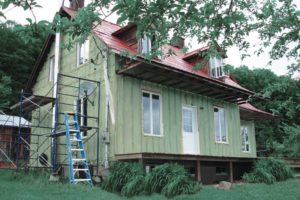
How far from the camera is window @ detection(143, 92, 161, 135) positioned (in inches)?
535

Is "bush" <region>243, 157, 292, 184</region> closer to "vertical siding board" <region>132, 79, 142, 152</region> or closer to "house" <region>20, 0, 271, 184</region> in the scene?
"house" <region>20, 0, 271, 184</region>

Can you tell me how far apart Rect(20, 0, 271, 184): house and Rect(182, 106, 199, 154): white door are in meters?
0.04

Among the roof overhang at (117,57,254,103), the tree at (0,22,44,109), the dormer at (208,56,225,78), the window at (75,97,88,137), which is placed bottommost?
the window at (75,97,88,137)

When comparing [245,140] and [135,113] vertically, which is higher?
[135,113]

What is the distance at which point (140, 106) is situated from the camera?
1344 cm

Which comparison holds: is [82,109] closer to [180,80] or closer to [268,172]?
[180,80]

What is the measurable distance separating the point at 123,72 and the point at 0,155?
1318 centimetres

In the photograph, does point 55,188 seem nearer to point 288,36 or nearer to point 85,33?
point 85,33

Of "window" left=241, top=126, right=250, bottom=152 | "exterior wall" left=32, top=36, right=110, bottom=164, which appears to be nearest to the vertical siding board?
"exterior wall" left=32, top=36, right=110, bottom=164

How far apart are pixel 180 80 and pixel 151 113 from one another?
1.70m

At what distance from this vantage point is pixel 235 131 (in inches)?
699

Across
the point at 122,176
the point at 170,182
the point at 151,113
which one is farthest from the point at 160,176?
the point at 151,113

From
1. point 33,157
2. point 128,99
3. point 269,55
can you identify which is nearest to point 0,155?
point 33,157

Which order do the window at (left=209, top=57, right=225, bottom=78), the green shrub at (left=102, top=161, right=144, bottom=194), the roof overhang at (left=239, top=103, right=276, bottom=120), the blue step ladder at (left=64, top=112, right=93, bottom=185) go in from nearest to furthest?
the green shrub at (left=102, top=161, right=144, bottom=194) → the blue step ladder at (left=64, top=112, right=93, bottom=185) → the window at (left=209, top=57, right=225, bottom=78) → the roof overhang at (left=239, top=103, right=276, bottom=120)
